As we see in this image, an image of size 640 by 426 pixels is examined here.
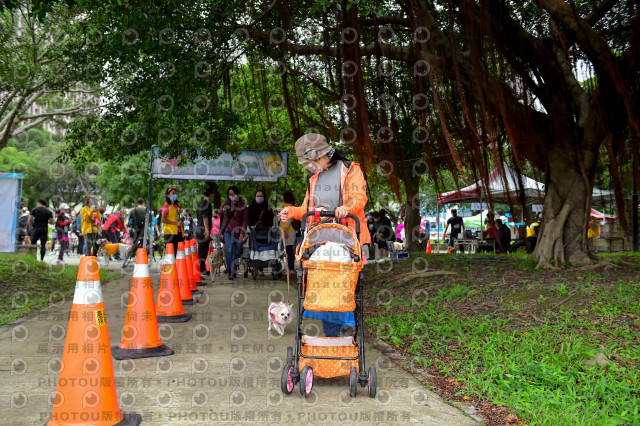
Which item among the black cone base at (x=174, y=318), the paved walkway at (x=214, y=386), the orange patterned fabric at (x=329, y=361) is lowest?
the paved walkway at (x=214, y=386)

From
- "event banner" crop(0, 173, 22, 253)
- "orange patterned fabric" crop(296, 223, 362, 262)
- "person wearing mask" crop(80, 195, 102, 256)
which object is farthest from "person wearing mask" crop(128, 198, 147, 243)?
"orange patterned fabric" crop(296, 223, 362, 262)

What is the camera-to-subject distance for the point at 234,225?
39.1 feet

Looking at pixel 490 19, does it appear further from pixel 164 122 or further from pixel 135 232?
pixel 135 232

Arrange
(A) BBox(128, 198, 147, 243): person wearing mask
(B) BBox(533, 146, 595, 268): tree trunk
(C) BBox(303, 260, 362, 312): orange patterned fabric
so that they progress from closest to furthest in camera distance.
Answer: (C) BBox(303, 260, 362, 312): orange patterned fabric
(B) BBox(533, 146, 595, 268): tree trunk
(A) BBox(128, 198, 147, 243): person wearing mask

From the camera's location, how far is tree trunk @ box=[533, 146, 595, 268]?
827cm

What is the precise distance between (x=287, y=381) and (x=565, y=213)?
5951 mm

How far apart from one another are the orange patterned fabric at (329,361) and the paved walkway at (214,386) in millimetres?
160

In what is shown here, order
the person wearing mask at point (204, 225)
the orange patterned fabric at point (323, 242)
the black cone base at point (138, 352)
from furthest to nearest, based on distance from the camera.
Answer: the person wearing mask at point (204, 225) → the black cone base at point (138, 352) → the orange patterned fabric at point (323, 242)

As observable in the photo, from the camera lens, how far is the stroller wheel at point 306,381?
12.9 ft

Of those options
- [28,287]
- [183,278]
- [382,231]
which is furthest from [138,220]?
[382,231]

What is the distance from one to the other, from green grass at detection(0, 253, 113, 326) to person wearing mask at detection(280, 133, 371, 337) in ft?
13.6

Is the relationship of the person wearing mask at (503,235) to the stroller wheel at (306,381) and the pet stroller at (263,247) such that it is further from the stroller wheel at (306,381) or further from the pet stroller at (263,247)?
the stroller wheel at (306,381)

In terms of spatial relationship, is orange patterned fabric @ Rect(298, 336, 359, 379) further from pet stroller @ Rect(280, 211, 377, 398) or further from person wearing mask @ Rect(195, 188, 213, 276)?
person wearing mask @ Rect(195, 188, 213, 276)

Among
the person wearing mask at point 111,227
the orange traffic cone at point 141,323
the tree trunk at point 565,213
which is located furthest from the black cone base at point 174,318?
the person wearing mask at point 111,227
